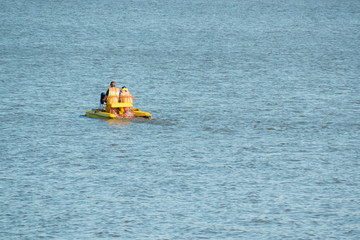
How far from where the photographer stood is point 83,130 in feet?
92.1

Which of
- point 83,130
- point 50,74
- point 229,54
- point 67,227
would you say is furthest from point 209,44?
point 67,227

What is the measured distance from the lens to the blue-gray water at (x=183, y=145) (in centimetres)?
1766

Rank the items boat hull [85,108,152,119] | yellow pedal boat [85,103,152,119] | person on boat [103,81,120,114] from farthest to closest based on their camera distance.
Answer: boat hull [85,108,152,119] → yellow pedal boat [85,103,152,119] → person on boat [103,81,120,114]

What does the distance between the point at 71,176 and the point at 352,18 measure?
8619 centimetres

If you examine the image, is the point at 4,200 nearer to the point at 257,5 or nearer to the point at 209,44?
the point at 209,44

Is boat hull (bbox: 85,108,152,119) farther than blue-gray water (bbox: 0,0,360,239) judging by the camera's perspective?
Yes

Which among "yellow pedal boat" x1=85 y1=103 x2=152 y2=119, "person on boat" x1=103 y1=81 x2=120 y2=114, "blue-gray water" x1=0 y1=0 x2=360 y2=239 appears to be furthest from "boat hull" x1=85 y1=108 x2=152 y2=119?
"person on boat" x1=103 y1=81 x2=120 y2=114

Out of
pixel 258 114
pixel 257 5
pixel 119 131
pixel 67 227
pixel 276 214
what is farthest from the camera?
pixel 257 5

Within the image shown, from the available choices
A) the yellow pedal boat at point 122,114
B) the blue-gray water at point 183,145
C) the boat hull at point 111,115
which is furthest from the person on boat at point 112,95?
the blue-gray water at point 183,145

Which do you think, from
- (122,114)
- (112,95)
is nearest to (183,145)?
(112,95)

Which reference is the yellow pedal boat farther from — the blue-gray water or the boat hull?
the blue-gray water

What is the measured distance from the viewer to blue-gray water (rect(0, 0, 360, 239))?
17.7 metres

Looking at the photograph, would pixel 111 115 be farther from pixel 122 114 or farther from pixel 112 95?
pixel 112 95

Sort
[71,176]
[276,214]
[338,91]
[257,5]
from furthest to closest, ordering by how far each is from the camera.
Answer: [257,5], [338,91], [71,176], [276,214]
